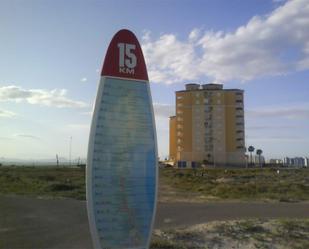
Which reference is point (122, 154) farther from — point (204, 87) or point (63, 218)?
point (204, 87)

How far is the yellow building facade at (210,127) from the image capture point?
A: 97875 millimetres

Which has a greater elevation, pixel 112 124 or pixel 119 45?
pixel 119 45

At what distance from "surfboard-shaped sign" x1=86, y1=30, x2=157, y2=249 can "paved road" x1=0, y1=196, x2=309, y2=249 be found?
157 inches

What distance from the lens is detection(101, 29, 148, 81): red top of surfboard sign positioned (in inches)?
275

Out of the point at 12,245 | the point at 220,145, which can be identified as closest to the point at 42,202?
the point at 12,245

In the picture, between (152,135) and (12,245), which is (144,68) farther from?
(12,245)

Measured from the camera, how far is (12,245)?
11.0 m

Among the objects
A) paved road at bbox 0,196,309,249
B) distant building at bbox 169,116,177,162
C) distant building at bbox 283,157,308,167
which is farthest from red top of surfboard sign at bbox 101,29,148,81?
distant building at bbox 283,157,308,167

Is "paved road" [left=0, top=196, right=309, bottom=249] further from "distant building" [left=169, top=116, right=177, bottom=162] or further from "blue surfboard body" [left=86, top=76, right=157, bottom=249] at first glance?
"distant building" [left=169, top=116, right=177, bottom=162]

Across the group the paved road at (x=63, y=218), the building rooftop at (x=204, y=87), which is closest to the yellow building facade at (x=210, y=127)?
the building rooftop at (x=204, y=87)

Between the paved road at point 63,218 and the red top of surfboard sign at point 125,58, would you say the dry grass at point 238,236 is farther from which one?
the red top of surfboard sign at point 125,58

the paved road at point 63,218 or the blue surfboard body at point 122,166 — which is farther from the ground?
the blue surfboard body at point 122,166

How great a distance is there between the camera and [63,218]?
15.8 meters

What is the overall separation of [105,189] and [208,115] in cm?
9480
